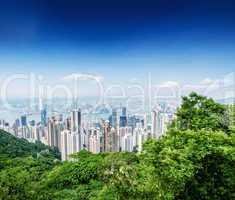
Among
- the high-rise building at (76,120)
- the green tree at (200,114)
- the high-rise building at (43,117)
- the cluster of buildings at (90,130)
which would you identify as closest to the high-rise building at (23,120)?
the cluster of buildings at (90,130)

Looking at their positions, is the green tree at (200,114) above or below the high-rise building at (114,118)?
above

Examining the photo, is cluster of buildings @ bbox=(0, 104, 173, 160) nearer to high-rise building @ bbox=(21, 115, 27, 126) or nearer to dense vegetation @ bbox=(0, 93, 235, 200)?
high-rise building @ bbox=(21, 115, 27, 126)

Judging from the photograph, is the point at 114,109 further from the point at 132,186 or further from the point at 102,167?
the point at 132,186

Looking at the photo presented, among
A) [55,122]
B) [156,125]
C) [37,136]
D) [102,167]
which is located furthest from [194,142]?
[37,136]

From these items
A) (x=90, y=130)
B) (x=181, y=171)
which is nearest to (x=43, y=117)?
(x=90, y=130)

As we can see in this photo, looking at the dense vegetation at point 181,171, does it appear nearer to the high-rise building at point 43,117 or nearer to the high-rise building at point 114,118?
the high-rise building at point 114,118

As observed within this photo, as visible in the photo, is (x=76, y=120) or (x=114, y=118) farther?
(x=114, y=118)

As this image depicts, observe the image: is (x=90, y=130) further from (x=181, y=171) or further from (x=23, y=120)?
(x=181, y=171)

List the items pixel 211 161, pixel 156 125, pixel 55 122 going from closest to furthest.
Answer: pixel 211 161, pixel 156 125, pixel 55 122
